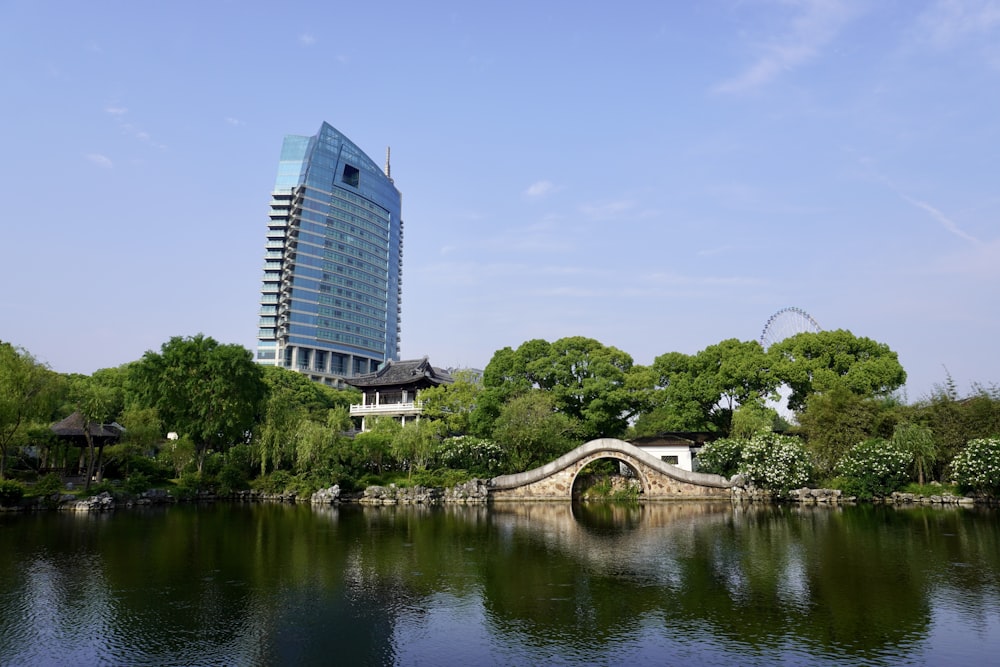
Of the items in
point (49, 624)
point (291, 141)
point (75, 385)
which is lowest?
point (49, 624)

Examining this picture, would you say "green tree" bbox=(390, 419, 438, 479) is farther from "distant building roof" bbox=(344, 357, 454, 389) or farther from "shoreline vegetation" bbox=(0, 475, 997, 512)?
"distant building roof" bbox=(344, 357, 454, 389)

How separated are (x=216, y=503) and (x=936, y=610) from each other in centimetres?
3536

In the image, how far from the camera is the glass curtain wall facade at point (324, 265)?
111062 millimetres

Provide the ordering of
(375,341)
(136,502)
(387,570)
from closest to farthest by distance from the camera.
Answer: (387,570), (136,502), (375,341)

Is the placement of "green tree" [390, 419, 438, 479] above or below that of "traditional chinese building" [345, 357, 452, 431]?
below

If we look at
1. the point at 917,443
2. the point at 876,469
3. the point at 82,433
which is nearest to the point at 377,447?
the point at 82,433

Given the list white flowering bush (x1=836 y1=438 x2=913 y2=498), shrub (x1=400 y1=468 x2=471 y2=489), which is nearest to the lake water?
white flowering bush (x1=836 y1=438 x2=913 y2=498)

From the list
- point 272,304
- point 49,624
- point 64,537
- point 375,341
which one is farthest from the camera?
point 375,341

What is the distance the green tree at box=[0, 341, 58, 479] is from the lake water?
34.8 feet

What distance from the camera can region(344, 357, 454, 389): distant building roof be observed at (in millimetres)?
59156

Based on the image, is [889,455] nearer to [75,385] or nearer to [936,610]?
[936,610]

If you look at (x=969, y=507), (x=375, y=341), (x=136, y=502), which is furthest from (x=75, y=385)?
(x=375, y=341)

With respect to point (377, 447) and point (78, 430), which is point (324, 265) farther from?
point (78, 430)

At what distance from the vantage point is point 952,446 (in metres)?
33.0
